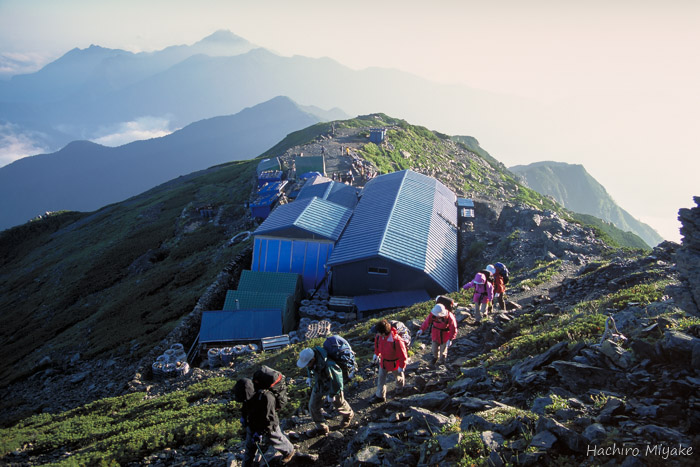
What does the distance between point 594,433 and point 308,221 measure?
25.5 meters

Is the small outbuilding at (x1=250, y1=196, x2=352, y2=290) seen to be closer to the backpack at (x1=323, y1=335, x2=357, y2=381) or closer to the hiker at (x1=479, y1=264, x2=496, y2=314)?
the hiker at (x1=479, y1=264, x2=496, y2=314)

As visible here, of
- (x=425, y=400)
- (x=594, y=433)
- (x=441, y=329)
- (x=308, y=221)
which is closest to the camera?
(x=594, y=433)

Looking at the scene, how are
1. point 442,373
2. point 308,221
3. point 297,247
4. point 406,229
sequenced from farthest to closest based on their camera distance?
point 308,221
point 406,229
point 297,247
point 442,373

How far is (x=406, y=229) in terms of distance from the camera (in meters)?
29.6

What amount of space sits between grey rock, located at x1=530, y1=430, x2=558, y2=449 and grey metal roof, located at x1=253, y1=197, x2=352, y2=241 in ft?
77.6

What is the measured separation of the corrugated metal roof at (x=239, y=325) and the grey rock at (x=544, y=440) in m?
16.8

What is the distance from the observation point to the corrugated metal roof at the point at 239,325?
2120 centimetres

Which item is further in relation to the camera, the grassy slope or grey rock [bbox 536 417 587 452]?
the grassy slope

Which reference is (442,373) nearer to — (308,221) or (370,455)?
(370,455)

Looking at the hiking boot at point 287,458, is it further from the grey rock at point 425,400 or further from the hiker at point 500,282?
the hiker at point 500,282

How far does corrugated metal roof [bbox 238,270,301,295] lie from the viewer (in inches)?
1003

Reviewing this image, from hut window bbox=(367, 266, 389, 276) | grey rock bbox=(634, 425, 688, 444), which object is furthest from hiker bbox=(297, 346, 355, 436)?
hut window bbox=(367, 266, 389, 276)

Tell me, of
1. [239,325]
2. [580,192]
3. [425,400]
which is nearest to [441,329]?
[425,400]

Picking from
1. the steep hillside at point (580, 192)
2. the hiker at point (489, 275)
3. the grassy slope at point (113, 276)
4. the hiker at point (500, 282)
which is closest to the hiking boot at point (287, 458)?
the hiker at point (489, 275)
